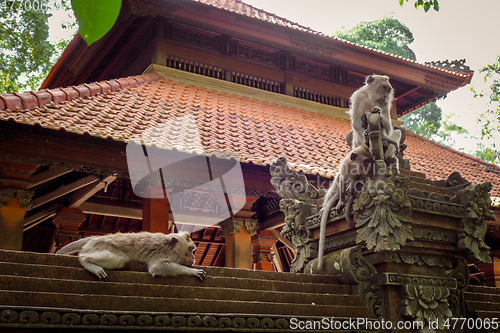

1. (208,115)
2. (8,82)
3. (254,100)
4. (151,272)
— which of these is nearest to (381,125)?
(151,272)

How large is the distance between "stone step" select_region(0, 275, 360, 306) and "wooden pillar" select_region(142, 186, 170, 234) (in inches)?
146

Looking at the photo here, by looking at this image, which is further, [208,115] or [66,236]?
[66,236]

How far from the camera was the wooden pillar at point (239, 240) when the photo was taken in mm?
8037

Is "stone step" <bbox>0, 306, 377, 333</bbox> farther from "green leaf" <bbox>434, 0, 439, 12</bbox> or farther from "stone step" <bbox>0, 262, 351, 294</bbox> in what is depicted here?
"green leaf" <bbox>434, 0, 439, 12</bbox>

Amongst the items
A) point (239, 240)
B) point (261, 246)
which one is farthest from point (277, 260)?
point (239, 240)

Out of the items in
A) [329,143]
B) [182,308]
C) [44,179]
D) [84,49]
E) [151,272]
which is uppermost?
[84,49]

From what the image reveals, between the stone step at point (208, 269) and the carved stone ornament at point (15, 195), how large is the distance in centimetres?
342

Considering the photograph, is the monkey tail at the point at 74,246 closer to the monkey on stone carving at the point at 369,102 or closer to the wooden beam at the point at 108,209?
the monkey on stone carving at the point at 369,102

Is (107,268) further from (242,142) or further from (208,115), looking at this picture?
(208,115)

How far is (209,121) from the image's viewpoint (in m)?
7.87

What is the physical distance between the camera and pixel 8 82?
13211mm

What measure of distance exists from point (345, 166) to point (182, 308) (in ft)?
6.49

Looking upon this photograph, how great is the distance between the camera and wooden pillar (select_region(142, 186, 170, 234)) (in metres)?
7.12

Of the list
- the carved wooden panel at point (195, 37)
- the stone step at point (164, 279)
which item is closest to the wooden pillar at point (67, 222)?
the carved wooden panel at point (195, 37)
